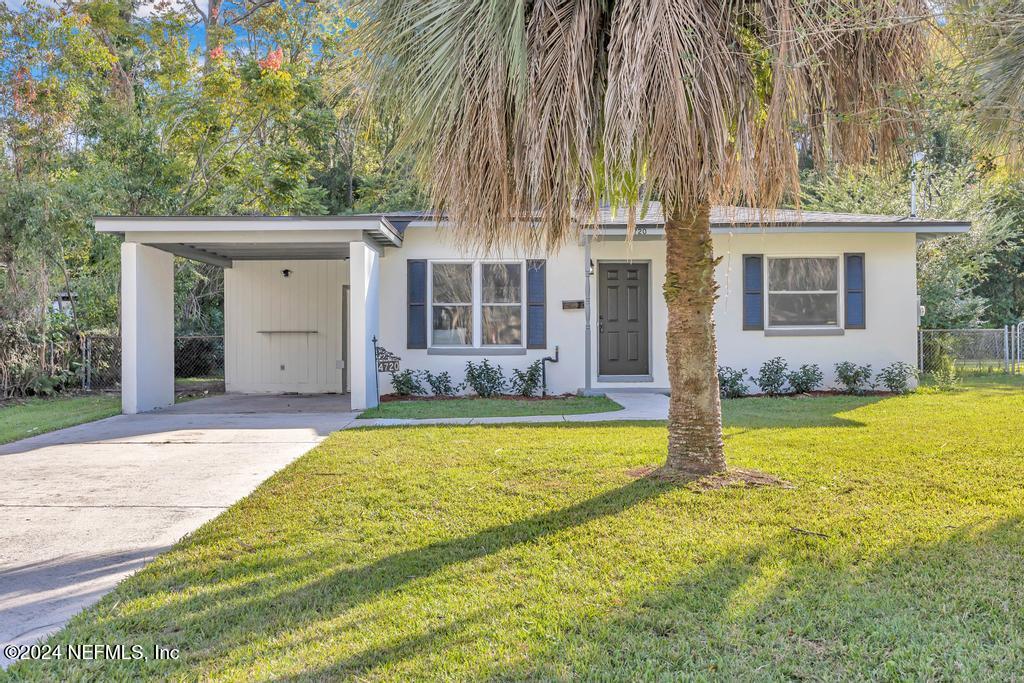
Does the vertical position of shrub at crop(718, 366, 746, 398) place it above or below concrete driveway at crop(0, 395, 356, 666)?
above

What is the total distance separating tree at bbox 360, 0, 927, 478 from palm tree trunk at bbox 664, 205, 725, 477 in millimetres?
11

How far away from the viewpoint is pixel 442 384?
11406mm

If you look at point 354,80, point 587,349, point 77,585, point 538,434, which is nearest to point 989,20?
point 354,80

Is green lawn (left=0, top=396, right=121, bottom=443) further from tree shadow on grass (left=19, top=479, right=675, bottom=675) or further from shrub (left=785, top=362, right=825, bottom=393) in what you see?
shrub (left=785, top=362, right=825, bottom=393)

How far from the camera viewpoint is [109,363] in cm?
1302

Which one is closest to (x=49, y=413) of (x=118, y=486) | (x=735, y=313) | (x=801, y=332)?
(x=118, y=486)

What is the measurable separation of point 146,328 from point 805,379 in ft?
34.9

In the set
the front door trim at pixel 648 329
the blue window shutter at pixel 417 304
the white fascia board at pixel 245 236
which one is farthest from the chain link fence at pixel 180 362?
the front door trim at pixel 648 329

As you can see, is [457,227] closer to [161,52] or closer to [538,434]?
[538,434]

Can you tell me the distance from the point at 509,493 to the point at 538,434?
96.0 inches

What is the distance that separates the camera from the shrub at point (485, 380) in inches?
445

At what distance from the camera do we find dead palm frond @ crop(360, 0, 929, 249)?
4.02 meters

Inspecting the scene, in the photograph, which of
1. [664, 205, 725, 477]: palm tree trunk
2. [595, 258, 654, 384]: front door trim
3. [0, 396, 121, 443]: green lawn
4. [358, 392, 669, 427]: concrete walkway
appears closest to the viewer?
[664, 205, 725, 477]: palm tree trunk

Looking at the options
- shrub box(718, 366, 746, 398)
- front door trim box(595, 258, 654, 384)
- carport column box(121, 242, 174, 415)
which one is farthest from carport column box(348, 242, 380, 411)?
shrub box(718, 366, 746, 398)
